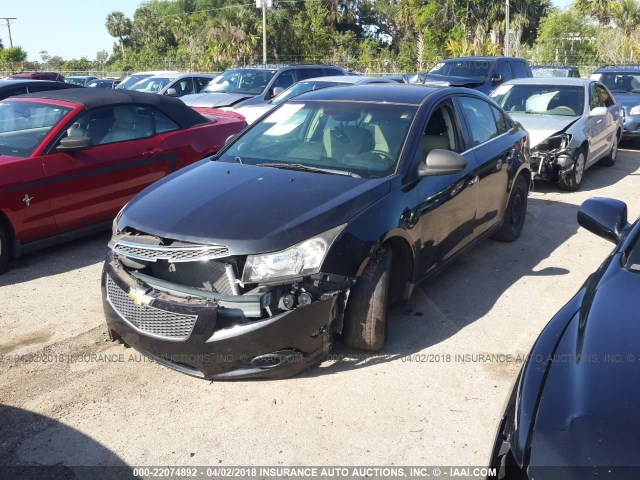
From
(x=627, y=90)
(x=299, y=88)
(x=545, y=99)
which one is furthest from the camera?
(x=627, y=90)

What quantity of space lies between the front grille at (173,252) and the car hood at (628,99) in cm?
1181

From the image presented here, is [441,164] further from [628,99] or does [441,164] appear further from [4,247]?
[628,99]

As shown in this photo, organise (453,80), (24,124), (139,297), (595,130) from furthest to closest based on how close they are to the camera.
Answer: (453,80)
(595,130)
(24,124)
(139,297)

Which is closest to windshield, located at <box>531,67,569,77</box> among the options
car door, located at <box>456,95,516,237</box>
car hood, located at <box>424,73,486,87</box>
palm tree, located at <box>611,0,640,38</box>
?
car hood, located at <box>424,73,486,87</box>

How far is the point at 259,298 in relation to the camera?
3539 millimetres

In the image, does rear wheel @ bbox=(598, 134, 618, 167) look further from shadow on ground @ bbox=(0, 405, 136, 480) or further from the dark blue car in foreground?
shadow on ground @ bbox=(0, 405, 136, 480)

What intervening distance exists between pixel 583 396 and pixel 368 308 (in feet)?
6.09

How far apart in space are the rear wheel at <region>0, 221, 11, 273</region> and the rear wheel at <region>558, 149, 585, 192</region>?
6.86m

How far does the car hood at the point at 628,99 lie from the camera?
42.4ft

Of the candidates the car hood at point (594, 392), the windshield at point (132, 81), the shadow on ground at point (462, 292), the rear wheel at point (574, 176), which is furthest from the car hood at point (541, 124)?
the windshield at point (132, 81)

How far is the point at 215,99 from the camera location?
12.8 metres

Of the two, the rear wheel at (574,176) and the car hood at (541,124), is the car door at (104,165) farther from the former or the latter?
the rear wheel at (574,176)

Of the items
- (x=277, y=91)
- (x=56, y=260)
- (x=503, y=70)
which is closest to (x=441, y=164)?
(x=56, y=260)

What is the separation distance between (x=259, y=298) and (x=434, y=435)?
118 centimetres
